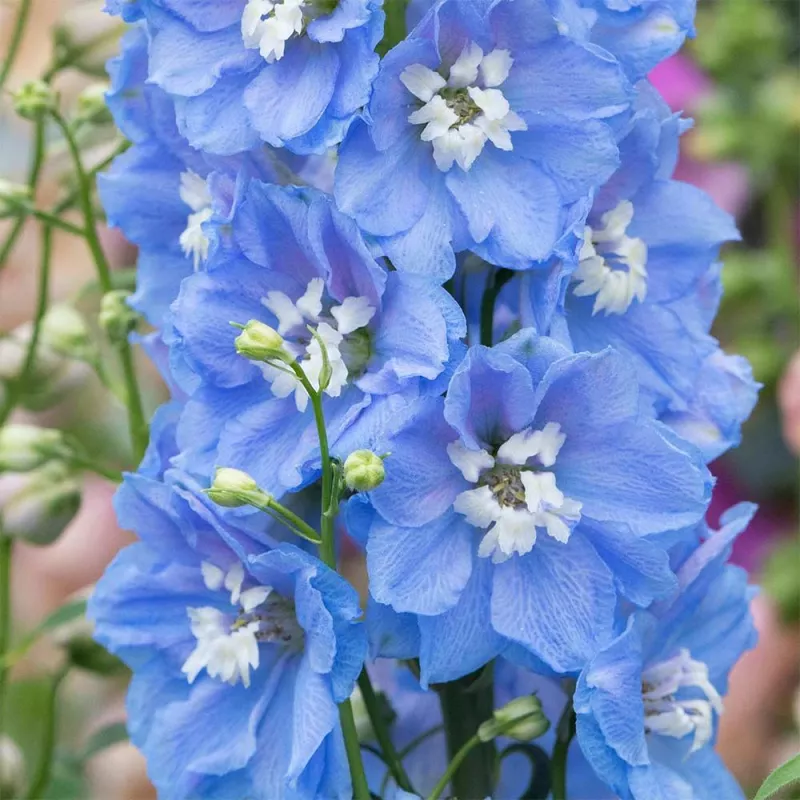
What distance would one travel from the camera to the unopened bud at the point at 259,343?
0.51 m

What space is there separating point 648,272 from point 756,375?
24.8 inches

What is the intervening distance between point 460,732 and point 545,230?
21cm

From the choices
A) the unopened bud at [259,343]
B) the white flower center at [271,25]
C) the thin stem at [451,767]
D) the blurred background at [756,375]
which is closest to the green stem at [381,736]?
the thin stem at [451,767]

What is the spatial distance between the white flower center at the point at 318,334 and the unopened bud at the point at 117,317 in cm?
10

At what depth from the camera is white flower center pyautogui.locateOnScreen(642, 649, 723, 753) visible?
592 millimetres

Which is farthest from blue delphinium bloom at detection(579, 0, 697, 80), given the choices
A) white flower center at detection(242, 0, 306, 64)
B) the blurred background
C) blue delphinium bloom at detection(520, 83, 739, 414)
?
the blurred background

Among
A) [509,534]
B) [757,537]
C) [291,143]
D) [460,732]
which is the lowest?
[757,537]

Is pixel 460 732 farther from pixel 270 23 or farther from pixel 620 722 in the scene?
pixel 270 23

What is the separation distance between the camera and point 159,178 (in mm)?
615

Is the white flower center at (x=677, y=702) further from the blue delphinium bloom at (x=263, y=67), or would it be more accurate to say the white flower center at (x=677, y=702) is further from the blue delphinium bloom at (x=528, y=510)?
the blue delphinium bloom at (x=263, y=67)

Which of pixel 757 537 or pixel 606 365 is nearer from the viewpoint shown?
pixel 606 365

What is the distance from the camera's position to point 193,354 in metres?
0.57

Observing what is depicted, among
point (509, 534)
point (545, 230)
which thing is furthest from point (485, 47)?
point (509, 534)

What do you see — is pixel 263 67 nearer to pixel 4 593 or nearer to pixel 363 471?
pixel 363 471
